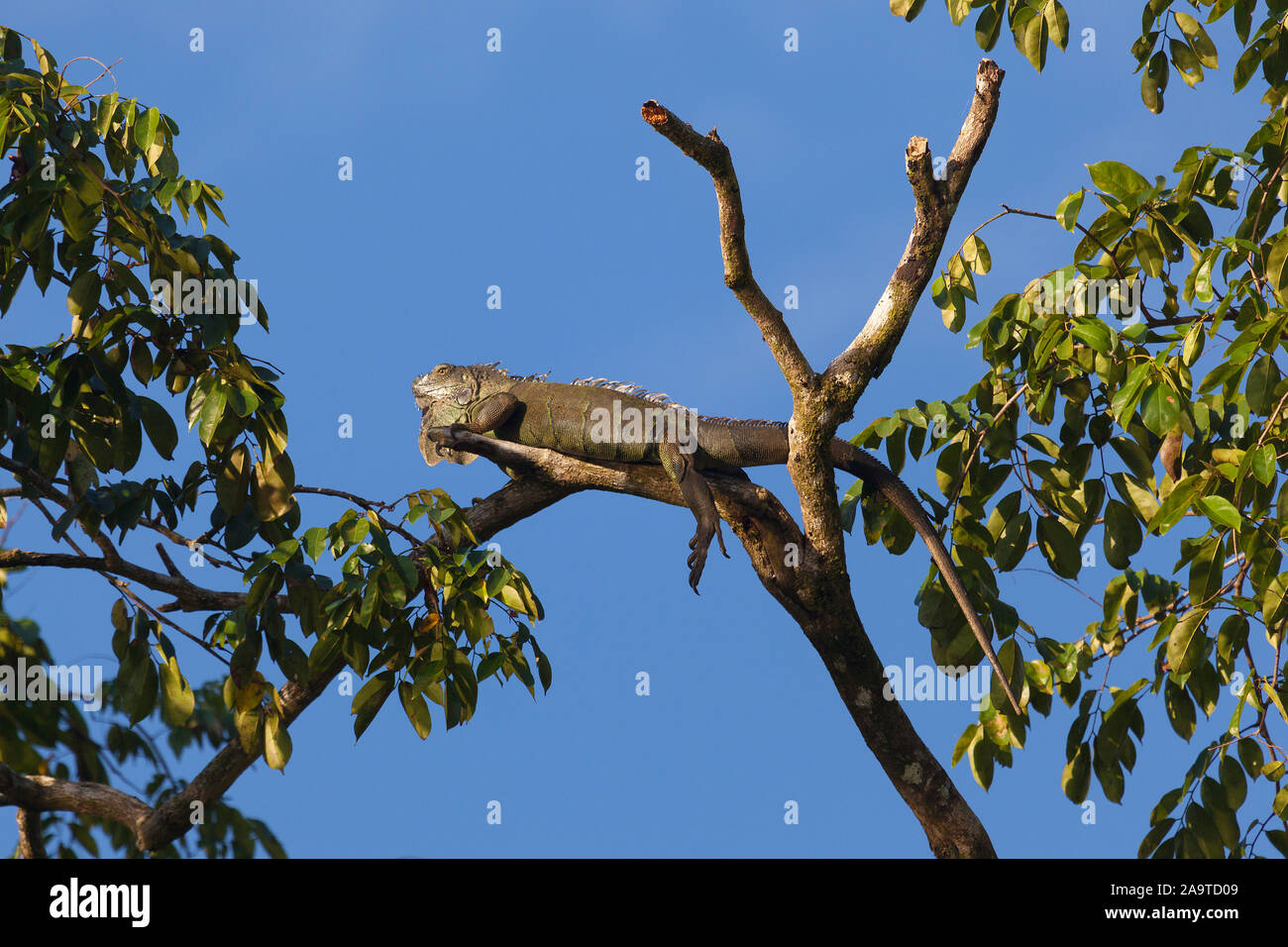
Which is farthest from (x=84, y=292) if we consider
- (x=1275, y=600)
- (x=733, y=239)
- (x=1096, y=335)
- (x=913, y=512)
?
(x=1275, y=600)

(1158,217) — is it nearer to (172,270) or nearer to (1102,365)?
(1102,365)

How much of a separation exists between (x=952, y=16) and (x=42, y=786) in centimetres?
590

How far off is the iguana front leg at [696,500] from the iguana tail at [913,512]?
2.25 feet

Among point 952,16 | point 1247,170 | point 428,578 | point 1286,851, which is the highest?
point 952,16

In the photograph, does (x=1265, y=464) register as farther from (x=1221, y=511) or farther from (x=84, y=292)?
(x=84, y=292)

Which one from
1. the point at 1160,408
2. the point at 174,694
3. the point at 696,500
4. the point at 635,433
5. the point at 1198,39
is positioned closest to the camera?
the point at 1160,408

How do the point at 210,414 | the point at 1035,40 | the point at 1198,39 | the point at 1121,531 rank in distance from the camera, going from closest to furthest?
1. the point at 210,414
2. the point at 1121,531
3. the point at 1035,40
4. the point at 1198,39

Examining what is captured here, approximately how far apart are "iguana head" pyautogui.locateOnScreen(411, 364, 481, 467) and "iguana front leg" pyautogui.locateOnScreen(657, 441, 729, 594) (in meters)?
2.13

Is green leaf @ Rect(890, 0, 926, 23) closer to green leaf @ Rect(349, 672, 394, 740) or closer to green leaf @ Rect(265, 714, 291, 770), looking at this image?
green leaf @ Rect(349, 672, 394, 740)

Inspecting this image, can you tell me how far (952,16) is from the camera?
620 centimetres

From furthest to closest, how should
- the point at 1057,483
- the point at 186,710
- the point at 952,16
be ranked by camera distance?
the point at 952,16 → the point at 1057,483 → the point at 186,710

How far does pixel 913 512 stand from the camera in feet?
20.2

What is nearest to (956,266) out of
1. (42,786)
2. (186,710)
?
(186,710)

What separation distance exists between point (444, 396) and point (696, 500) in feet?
9.25
